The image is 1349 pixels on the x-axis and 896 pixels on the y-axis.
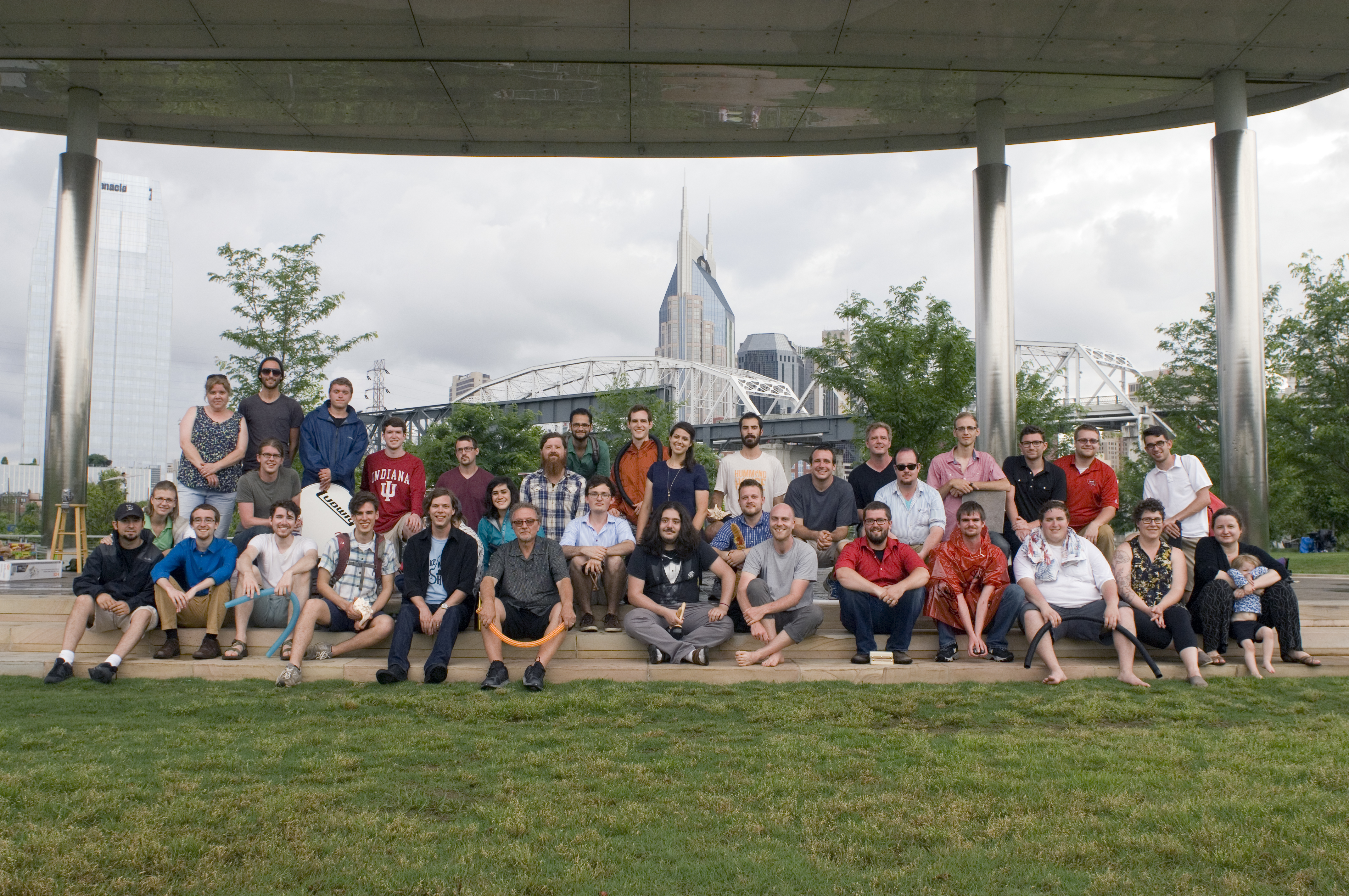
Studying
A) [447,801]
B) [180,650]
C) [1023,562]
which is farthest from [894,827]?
[180,650]

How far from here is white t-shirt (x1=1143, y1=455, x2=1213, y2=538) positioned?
879 centimetres

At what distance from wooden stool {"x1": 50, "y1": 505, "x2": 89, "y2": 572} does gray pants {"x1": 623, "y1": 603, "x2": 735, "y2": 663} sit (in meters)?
8.15

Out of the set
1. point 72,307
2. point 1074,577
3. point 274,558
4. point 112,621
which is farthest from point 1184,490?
point 72,307

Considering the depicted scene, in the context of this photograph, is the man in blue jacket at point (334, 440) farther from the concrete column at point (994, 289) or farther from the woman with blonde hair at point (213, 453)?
the concrete column at point (994, 289)

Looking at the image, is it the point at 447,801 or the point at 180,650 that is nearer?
the point at 447,801

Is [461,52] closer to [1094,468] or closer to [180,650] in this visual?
[180,650]

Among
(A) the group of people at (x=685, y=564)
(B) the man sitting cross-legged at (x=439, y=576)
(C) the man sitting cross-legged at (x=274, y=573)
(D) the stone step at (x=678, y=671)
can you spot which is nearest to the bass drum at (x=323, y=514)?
(A) the group of people at (x=685, y=564)

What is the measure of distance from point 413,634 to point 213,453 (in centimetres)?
281

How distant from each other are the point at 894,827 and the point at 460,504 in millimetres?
5856

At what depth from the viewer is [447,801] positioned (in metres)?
4.52

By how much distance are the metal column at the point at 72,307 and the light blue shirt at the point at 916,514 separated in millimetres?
10535

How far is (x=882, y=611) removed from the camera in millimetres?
8164

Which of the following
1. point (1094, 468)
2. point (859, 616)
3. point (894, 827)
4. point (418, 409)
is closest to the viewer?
point (894, 827)

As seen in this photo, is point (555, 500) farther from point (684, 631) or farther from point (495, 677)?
point (495, 677)
